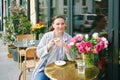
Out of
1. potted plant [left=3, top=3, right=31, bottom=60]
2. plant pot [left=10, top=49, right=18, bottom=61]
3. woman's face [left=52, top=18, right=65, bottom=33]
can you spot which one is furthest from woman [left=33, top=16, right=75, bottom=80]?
potted plant [left=3, top=3, right=31, bottom=60]

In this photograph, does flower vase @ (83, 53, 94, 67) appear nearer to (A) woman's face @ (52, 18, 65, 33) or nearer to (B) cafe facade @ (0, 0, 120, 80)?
(B) cafe facade @ (0, 0, 120, 80)

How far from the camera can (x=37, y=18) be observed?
27.2ft

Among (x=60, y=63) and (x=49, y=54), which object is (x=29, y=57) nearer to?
(x=49, y=54)

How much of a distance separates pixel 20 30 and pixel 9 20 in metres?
1.29

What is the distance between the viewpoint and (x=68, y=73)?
11.1 ft

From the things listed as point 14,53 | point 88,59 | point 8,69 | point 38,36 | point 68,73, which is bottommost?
point 8,69

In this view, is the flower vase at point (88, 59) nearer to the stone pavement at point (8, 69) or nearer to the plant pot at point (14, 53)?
the stone pavement at point (8, 69)

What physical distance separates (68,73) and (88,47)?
1.20 feet

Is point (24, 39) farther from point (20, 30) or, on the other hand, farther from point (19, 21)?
point (19, 21)

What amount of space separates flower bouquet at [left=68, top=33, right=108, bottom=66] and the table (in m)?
0.12

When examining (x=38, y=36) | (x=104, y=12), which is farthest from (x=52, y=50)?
(x=38, y=36)

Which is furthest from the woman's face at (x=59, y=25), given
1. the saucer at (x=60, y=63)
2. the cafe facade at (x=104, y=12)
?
the cafe facade at (x=104, y=12)

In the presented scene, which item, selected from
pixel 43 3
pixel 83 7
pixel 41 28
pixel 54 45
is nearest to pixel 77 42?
pixel 54 45

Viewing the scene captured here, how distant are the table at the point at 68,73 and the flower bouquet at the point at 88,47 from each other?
124mm
